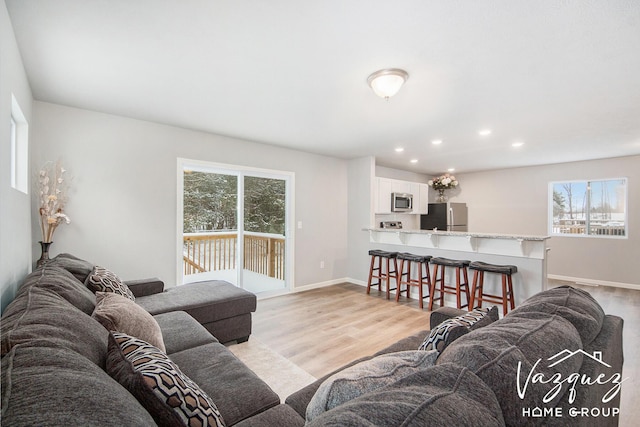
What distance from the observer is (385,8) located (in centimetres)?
159

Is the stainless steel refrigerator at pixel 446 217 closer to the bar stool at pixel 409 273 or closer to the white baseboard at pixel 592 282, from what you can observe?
the white baseboard at pixel 592 282

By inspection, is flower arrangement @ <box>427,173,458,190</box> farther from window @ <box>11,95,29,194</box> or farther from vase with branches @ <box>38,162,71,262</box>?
window @ <box>11,95,29,194</box>

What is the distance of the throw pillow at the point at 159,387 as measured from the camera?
0.87 meters

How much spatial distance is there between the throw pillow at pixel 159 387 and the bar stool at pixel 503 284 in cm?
360

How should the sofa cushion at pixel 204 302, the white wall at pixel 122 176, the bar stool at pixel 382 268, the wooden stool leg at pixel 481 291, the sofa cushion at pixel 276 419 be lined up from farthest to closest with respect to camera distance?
the bar stool at pixel 382 268, the wooden stool leg at pixel 481 291, the white wall at pixel 122 176, the sofa cushion at pixel 204 302, the sofa cushion at pixel 276 419

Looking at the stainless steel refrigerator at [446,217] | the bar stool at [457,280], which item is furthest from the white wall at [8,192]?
the stainless steel refrigerator at [446,217]

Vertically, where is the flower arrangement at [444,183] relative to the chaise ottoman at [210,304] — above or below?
above

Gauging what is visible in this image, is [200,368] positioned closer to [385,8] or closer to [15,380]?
[15,380]

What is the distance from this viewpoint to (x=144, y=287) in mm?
2902

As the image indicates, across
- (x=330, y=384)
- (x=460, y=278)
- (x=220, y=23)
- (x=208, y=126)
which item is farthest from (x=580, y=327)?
(x=208, y=126)

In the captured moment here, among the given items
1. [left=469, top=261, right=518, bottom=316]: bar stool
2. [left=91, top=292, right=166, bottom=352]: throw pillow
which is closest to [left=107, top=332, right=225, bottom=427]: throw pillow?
[left=91, top=292, right=166, bottom=352]: throw pillow

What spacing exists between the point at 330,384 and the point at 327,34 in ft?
6.13

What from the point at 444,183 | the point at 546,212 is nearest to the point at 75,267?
the point at 444,183

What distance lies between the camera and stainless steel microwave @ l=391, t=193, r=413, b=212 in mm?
5930
